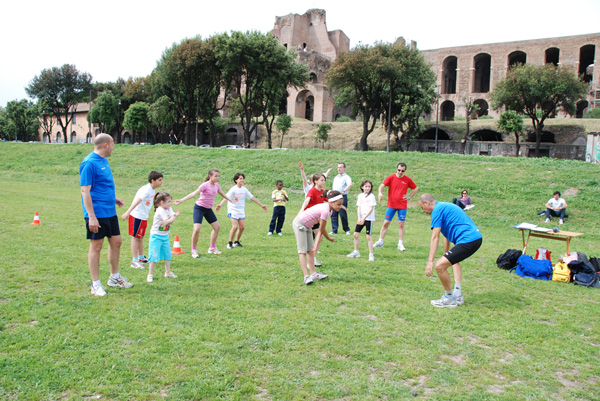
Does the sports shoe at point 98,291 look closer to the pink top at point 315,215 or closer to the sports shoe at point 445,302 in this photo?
the pink top at point 315,215

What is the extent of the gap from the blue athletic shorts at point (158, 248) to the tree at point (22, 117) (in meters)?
78.1

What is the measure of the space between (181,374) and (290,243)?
21.3 feet

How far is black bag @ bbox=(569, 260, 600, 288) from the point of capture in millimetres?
7180

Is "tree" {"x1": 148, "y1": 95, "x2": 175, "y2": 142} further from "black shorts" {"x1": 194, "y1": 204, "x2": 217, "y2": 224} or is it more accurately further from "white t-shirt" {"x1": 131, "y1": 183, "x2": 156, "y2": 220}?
"white t-shirt" {"x1": 131, "y1": 183, "x2": 156, "y2": 220}

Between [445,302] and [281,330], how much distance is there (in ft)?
8.45

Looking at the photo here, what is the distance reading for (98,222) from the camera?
5.55 meters

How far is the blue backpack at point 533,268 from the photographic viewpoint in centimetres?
770

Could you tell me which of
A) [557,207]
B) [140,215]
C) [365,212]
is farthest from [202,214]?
[557,207]

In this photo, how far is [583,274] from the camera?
7.31m

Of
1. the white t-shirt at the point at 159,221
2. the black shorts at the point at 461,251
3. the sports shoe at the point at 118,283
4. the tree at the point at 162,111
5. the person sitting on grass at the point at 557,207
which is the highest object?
the tree at the point at 162,111

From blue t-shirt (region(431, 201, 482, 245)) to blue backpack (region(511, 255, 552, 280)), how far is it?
2767 millimetres

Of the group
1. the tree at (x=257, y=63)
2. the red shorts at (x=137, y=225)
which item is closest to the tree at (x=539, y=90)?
the tree at (x=257, y=63)

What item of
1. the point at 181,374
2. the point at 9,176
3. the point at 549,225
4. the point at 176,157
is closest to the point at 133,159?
the point at 176,157

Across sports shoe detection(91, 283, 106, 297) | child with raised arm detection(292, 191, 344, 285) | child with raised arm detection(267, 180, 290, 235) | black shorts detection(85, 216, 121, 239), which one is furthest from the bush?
sports shoe detection(91, 283, 106, 297)
